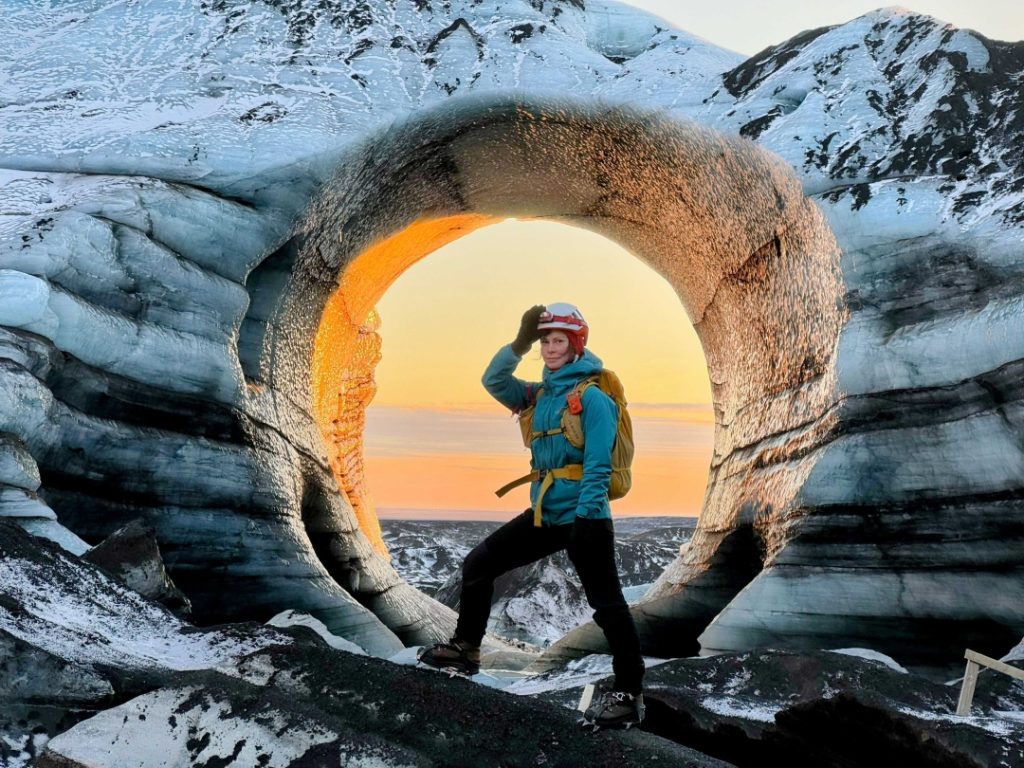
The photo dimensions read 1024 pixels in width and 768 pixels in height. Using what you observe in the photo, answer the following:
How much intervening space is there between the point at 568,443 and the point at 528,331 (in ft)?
1.48

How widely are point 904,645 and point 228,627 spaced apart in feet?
12.4

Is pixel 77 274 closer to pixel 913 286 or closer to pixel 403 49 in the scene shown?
pixel 403 49

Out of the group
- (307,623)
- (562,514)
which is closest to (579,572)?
(562,514)

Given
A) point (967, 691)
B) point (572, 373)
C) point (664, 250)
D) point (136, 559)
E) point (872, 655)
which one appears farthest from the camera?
point (664, 250)

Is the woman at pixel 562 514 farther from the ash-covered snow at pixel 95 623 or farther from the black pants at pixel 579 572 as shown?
the ash-covered snow at pixel 95 623

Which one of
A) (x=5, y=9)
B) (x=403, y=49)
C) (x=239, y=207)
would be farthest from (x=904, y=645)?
(x=5, y=9)

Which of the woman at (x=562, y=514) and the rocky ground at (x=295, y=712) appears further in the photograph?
the woman at (x=562, y=514)

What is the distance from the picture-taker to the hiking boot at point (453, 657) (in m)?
3.26

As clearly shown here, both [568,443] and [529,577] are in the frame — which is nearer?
[568,443]

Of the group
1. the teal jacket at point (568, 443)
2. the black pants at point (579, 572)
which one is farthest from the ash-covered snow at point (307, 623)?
the teal jacket at point (568, 443)

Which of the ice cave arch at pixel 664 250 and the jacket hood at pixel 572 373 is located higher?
the ice cave arch at pixel 664 250

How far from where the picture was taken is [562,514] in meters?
3.11

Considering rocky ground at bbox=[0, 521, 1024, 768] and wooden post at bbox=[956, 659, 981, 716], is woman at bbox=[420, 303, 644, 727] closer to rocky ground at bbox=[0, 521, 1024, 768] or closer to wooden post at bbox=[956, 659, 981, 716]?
rocky ground at bbox=[0, 521, 1024, 768]

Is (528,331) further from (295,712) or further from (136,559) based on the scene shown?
(136,559)
